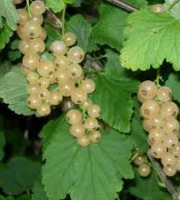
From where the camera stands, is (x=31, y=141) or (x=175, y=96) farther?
(x=31, y=141)

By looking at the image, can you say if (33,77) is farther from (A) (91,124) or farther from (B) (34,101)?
(A) (91,124)

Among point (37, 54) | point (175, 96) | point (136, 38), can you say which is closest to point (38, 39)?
point (37, 54)

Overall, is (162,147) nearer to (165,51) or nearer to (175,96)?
(175,96)

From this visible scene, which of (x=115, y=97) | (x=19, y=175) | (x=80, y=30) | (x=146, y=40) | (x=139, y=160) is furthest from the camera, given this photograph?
(x=19, y=175)

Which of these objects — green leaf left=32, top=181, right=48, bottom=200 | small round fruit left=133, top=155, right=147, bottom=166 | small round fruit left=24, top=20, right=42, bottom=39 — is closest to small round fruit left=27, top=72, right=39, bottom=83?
small round fruit left=24, top=20, right=42, bottom=39

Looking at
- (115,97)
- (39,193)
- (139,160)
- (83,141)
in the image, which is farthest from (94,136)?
(39,193)

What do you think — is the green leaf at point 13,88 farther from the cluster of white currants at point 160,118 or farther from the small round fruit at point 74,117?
the cluster of white currants at point 160,118

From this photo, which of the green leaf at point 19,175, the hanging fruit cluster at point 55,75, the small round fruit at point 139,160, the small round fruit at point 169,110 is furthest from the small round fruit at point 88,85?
the green leaf at point 19,175
